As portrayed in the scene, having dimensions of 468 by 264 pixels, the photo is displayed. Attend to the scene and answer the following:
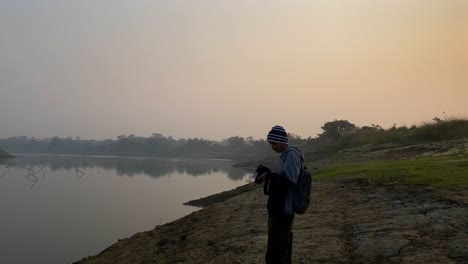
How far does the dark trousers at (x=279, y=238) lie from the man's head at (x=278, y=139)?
842mm

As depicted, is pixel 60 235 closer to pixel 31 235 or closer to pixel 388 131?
pixel 31 235

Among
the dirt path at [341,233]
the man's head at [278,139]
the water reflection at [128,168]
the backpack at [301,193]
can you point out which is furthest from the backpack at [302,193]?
the water reflection at [128,168]

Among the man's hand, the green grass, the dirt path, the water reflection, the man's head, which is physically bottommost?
the water reflection

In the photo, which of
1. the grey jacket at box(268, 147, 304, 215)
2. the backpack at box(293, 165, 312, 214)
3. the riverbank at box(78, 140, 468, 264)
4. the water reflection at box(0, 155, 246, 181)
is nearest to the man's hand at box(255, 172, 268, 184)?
the grey jacket at box(268, 147, 304, 215)

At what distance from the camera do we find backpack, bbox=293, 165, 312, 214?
499cm

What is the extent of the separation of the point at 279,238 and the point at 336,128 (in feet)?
166

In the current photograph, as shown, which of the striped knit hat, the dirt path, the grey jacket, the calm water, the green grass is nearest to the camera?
the grey jacket

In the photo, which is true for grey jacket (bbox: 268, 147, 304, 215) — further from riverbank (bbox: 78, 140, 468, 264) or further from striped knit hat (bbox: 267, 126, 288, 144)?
riverbank (bbox: 78, 140, 468, 264)

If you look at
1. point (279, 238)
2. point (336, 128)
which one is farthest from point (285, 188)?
point (336, 128)

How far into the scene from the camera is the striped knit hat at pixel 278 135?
17.0ft

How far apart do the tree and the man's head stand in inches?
1894

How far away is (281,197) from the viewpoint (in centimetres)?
491

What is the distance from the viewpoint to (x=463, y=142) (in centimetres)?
1688

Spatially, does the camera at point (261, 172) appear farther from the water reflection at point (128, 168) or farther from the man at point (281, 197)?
the water reflection at point (128, 168)
